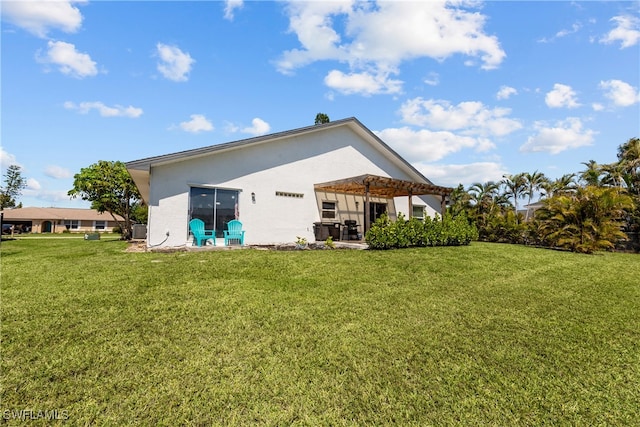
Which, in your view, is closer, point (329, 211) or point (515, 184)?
point (329, 211)

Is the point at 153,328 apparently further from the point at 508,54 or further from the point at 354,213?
the point at 508,54

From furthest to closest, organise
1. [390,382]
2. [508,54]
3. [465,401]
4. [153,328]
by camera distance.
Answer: [508,54]
[153,328]
[390,382]
[465,401]

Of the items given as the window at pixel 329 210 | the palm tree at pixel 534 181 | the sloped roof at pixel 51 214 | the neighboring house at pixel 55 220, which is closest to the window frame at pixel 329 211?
the window at pixel 329 210

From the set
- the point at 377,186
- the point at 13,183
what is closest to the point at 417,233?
the point at 377,186

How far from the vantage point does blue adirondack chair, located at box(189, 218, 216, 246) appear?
35.1 ft

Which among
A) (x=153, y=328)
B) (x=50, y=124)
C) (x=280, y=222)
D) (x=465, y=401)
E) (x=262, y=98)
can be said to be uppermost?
(x=262, y=98)

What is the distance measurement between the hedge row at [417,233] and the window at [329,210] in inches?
160

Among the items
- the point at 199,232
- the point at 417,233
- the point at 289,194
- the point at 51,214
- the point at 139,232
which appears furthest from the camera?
the point at 51,214

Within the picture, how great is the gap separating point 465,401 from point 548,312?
10.3 feet

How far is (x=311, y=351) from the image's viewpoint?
10.6 ft

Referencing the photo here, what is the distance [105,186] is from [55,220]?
4191 cm

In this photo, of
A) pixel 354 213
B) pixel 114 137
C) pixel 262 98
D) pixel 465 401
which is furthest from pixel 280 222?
pixel 465 401

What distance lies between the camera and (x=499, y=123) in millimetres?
15867

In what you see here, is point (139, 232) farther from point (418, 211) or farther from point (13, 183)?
point (13, 183)
